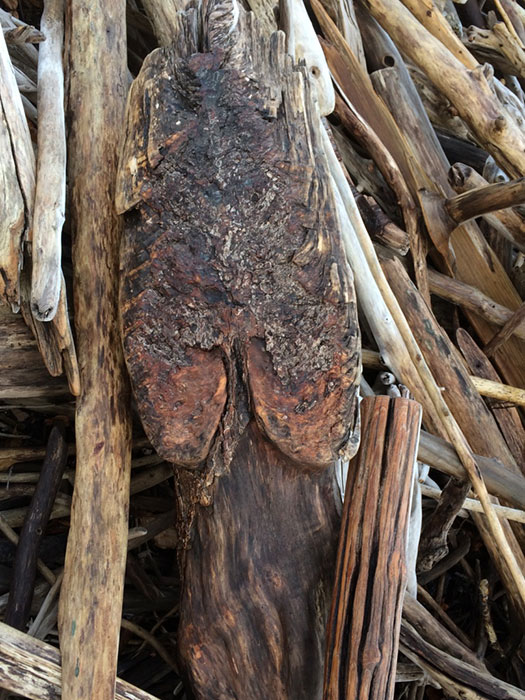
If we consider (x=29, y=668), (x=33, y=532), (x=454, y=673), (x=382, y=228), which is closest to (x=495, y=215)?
(x=382, y=228)

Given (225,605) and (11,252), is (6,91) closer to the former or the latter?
(11,252)

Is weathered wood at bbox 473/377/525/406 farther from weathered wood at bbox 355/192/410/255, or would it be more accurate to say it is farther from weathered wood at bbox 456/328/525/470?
weathered wood at bbox 355/192/410/255

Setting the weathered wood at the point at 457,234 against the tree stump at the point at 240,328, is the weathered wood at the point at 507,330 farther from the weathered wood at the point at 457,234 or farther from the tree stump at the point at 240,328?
the tree stump at the point at 240,328

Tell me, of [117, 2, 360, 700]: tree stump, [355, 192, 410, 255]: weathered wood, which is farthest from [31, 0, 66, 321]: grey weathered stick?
[355, 192, 410, 255]: weathered wood

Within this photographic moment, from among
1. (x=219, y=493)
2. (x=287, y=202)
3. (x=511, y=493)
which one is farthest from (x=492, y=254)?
(x=219, y=493)

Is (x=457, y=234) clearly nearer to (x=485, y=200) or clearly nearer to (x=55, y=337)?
(x=485, y=200)

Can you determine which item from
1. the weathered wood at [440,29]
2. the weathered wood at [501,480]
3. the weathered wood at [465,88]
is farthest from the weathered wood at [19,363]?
the weathered wood at [440,29]
